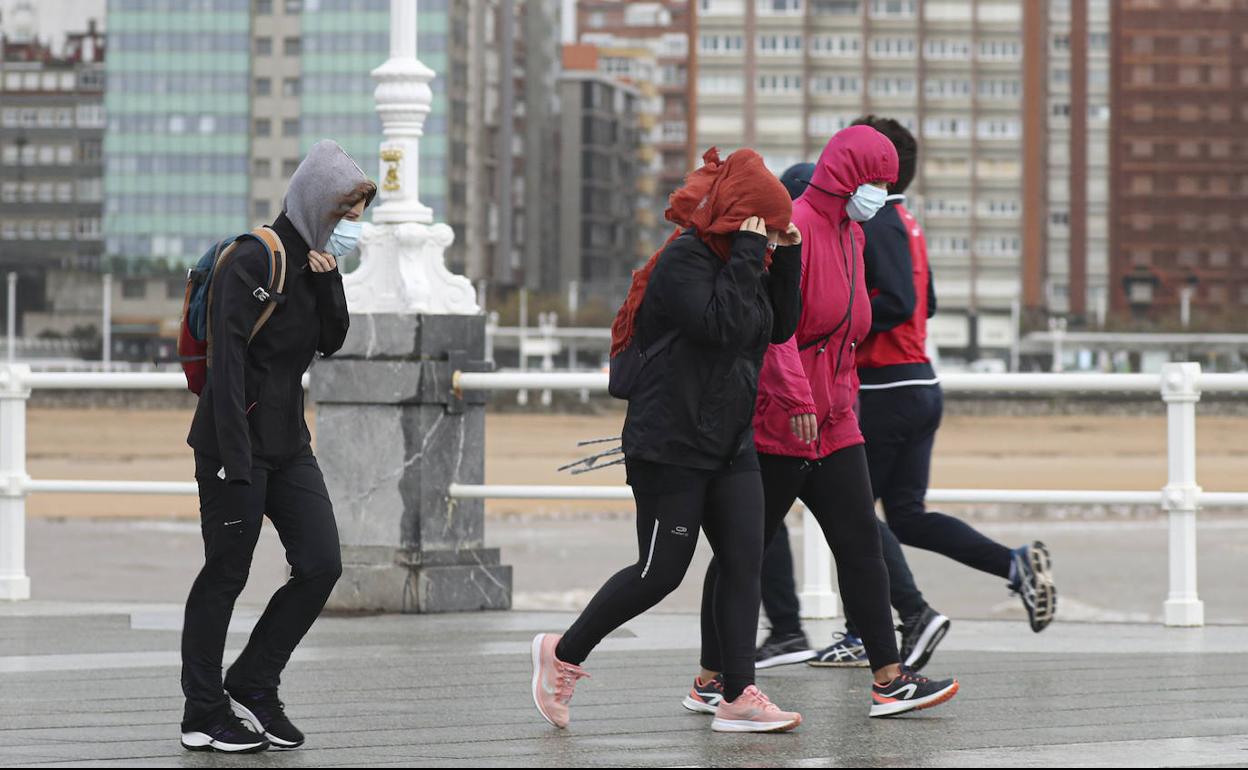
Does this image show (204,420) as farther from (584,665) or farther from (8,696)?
(584,665)

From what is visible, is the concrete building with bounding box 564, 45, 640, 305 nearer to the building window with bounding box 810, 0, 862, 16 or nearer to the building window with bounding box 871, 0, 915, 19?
the building window with bounding box 810, 0, 862, 16

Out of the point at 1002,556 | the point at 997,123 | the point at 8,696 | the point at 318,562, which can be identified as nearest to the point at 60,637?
the point at 8,696

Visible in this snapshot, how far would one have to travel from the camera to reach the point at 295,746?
226 inches

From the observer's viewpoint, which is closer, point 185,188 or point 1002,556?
point 1002,556

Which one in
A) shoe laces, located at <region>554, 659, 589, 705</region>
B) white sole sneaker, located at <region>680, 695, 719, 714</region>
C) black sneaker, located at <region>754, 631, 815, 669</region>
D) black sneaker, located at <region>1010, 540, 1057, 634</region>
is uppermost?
black sneaker, located at <region>1010, 540, 1057, 634</region>

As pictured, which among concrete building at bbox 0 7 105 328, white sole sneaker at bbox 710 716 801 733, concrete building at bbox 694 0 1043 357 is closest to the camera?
white sole sneaker at bbox 710 716 801 733

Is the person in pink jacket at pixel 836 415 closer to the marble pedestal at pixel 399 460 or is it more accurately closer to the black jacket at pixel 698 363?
the black jacket at pixel 698 363

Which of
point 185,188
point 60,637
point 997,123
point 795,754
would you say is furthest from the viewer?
point 997,123

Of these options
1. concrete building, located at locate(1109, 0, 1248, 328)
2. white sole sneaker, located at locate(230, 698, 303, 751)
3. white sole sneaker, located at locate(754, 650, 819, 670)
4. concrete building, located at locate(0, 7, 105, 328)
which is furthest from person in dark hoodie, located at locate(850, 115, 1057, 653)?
concrete building, located at locate(1109, 0, 1248, 328)

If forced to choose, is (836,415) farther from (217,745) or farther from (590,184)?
(590,184)

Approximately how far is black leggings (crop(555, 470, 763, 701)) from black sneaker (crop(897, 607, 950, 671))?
1.08 metres

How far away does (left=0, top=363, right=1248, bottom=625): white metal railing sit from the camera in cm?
884

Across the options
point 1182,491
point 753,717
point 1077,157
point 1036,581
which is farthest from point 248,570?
point 1077,157

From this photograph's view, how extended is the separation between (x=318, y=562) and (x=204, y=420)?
48 cm
